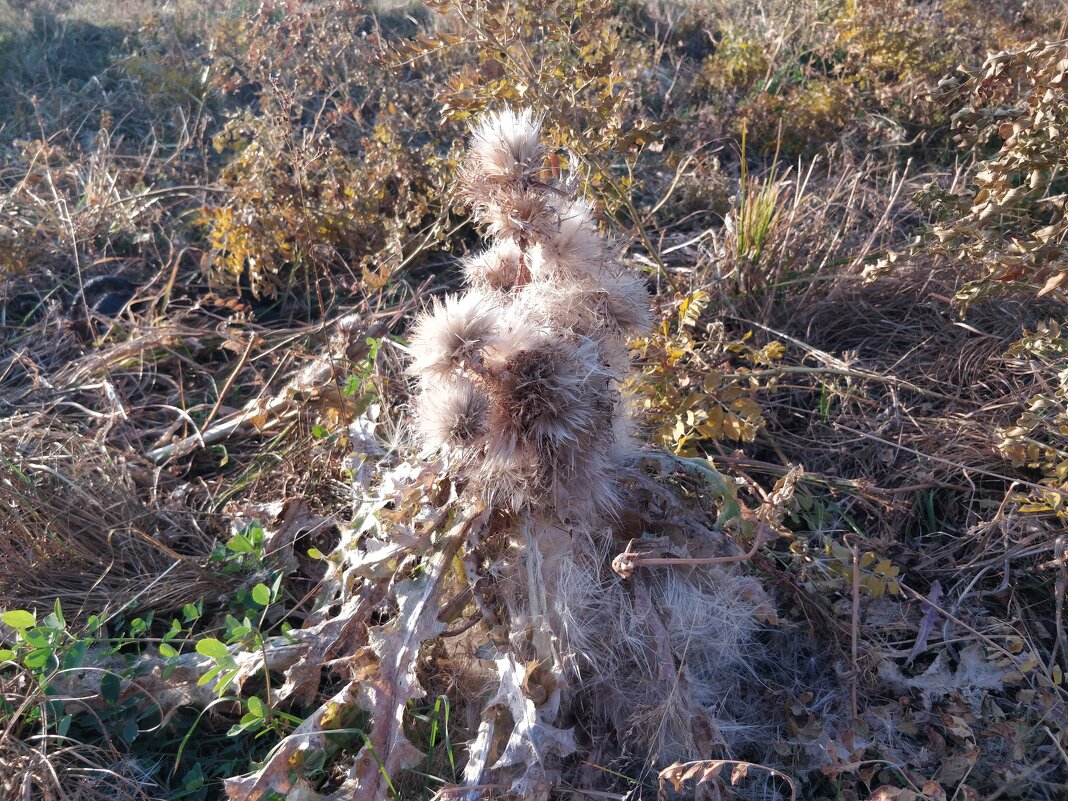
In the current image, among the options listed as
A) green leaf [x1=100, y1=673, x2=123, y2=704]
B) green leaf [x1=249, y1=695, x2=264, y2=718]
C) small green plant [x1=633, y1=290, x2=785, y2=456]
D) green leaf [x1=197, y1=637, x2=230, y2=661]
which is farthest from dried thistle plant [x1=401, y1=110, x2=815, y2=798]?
green leaf [x1=100, y1=673, x2=123, y2=704]

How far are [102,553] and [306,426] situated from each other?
2.45ft

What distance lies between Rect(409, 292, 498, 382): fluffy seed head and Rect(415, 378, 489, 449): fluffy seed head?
39 mm

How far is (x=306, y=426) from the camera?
2801 millimetres

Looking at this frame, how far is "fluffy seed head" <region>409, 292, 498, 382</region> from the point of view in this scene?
1558 millimetres

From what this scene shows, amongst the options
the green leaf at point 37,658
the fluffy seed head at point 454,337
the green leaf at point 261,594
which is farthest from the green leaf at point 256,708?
the fluffy seed head at point 454,337

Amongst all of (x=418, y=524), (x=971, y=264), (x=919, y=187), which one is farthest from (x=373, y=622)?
(x=919, y=187)

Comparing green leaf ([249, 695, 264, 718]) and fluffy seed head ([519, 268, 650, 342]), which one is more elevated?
fluffy seed head ([519, 268, 650, 342])

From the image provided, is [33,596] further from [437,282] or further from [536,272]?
[437,282]

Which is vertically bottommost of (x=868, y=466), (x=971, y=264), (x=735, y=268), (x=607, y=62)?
(x=868, y=466)

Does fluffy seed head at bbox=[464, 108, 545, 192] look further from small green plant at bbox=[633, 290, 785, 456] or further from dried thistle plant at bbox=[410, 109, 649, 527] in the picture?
small green plant at bbox=[633, 290, 785, 456]

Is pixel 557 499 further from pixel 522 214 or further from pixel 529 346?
pixel 522 214

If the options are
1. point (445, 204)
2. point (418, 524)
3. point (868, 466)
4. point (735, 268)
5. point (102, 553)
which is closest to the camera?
point (418, 524)

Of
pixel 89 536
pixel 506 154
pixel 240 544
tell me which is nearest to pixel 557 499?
pixel 506 154

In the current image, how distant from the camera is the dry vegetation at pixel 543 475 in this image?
1778mm
